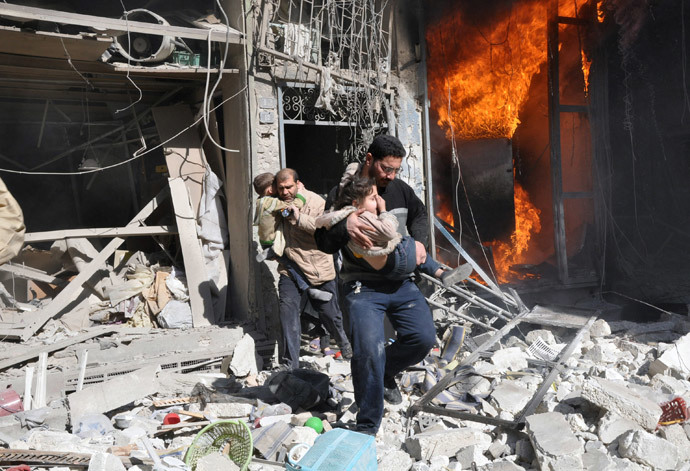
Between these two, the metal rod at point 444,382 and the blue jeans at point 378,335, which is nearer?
the blue jeans at point 378,335

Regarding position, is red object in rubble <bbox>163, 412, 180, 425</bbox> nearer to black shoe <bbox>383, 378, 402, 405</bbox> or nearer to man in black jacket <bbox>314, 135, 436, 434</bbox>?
man in black jacket <bbox>314, 135, 436, 434</bbox>

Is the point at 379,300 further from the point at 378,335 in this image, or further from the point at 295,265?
the point at 295,265

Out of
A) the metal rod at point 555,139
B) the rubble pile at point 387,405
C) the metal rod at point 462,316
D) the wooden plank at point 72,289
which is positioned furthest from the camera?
the metal rod at point 555,139

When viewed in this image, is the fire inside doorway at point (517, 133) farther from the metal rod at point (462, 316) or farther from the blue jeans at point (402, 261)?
the blue jeans at point (402, 261)

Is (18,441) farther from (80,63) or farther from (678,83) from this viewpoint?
(678,83)

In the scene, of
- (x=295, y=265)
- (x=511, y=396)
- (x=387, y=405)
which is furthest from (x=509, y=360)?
(x=295, y=265)

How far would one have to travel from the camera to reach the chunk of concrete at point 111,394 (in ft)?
15.9

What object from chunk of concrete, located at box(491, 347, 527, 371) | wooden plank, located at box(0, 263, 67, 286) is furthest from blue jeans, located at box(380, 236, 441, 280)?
wooden plank, located at box(0, 263, 67, 286)

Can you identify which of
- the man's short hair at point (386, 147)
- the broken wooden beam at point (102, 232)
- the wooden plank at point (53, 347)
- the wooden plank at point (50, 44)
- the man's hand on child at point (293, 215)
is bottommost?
the wooden plank at point (53, 347)

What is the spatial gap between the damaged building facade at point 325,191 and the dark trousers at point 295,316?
38cm

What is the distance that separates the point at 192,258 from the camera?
7.24m

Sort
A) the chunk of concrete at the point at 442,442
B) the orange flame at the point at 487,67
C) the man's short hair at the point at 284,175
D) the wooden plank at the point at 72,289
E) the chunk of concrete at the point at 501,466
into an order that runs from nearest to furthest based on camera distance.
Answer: the chunk of concrete at the point at 501,466, the chunk of concrete at the point at 442,442, the man's short hair at the point at 284,175, the wooden plank at the point at 72,289, the orange flame at the point at 487,67

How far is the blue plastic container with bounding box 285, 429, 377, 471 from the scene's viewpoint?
10.7ft

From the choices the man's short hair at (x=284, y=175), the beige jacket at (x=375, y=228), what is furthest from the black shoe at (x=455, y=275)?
the man's short hair at (x=284, y=175)
